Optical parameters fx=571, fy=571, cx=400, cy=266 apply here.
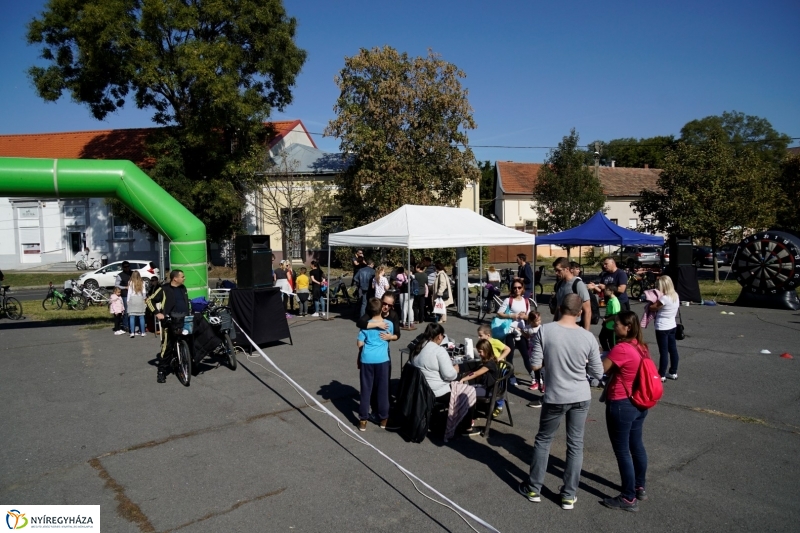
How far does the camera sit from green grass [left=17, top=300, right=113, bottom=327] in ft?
48.1

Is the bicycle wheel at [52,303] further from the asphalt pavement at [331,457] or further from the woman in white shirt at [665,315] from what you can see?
the woman in white shirt at [665,315]

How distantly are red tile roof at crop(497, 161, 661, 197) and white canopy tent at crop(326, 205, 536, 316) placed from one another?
27.3 m

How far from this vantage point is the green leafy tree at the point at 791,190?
2558cm

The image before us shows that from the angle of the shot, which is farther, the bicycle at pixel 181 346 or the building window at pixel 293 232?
the building window at pixel 293 232

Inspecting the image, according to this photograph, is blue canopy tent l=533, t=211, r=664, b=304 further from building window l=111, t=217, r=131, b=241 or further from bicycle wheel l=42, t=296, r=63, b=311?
building window l=111, t=217, r=131, b=241

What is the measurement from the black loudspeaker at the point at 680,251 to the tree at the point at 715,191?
5.56 meters

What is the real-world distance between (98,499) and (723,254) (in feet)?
109

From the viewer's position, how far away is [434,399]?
19.7ft

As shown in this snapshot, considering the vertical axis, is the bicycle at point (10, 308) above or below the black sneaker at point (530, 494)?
above

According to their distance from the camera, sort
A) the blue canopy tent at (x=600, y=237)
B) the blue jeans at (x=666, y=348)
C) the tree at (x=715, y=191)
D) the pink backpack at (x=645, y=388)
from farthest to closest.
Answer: the tree at (x=715, y=191) → the blue canopy tent at (x=600, y=237) → the blue jeans at (x=666, y=348) → the pink backpack at (x=645, y=388)

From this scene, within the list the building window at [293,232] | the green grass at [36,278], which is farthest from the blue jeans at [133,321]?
the green grass at [36,278]

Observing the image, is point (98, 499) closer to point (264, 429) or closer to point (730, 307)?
point (264, 429)

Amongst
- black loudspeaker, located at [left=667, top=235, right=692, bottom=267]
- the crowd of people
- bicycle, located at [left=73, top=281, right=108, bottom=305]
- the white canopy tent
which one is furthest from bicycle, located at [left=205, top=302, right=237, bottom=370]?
black loudspeaker, located at [left=667, top=235, right=692, bottom=267]

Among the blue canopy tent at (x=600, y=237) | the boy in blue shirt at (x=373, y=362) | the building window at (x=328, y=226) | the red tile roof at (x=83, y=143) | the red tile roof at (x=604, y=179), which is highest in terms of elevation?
the red tile roof at (x=83, y=143)
